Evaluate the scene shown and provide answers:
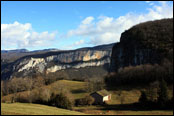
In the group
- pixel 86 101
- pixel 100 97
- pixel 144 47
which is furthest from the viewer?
pixel 144 47

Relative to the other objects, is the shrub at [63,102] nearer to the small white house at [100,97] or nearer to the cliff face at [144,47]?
the small white house at [100,97]

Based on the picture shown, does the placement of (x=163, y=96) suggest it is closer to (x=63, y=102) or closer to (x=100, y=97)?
(x=100, y=97)

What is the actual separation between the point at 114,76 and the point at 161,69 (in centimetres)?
2208

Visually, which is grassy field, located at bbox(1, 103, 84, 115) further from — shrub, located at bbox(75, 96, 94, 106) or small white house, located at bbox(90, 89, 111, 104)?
small white house, located at bbox(90, 89, 111, 104)

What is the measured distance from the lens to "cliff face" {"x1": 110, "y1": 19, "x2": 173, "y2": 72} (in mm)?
115019

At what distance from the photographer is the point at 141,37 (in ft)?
461

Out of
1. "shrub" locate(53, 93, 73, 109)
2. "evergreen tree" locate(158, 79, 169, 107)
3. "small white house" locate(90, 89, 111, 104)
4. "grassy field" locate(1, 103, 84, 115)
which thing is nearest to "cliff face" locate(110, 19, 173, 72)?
"small white house" locate(90, 89, 111, 104)

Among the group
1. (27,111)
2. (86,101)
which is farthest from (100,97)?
(27,111)

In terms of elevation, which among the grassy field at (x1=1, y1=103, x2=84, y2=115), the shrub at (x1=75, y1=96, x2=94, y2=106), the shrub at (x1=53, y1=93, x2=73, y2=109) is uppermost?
the grassy field at (x1=1, y1=103, x2=84, y2=115)

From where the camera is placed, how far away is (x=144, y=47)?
12912cm

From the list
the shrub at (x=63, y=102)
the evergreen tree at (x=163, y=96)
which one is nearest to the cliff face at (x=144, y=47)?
the evergreen tree at (x=163, y=96)

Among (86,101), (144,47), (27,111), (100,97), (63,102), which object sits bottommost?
(86,101)

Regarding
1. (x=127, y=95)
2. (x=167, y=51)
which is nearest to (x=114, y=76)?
(x=127, y=95)

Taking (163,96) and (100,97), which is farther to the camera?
(100,97)
